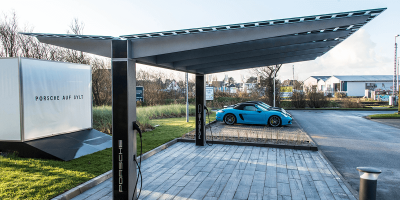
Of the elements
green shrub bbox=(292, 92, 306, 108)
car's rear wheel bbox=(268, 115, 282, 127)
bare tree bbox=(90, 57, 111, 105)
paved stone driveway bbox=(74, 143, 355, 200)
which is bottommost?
paved stone driveway bbox=(74, 143, 355, 200)

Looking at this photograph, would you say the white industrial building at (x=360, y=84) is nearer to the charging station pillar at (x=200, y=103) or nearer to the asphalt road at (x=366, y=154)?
the asphalt road at (x=366, y=154)

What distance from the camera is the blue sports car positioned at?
1402 centimetres

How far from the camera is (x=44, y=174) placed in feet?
17.4

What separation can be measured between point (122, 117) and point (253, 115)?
1110 centimetres

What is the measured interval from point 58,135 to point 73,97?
136cm

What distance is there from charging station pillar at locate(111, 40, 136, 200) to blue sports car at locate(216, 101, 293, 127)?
10.9 metres

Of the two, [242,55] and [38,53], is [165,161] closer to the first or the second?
[242,55]

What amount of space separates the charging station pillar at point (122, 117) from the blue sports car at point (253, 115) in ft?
35.8

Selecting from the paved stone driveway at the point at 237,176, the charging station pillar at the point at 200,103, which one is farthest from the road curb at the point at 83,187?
the charging station pillar at the point at 200,103

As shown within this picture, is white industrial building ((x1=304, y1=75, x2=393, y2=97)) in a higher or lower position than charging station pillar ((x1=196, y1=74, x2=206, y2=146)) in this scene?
higher

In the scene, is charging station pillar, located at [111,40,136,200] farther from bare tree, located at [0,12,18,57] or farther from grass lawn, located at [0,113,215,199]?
bare tree, located at [0,12,18,57]

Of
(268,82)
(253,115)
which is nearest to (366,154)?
(253,115)

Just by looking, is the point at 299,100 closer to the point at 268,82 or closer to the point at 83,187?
the point at 268,82

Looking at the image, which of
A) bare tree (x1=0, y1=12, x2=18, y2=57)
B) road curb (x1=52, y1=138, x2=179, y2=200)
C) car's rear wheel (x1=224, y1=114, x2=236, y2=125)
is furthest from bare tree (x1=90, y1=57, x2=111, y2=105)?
road curb (x1=52, y1=138, x2=179, y2=200)
